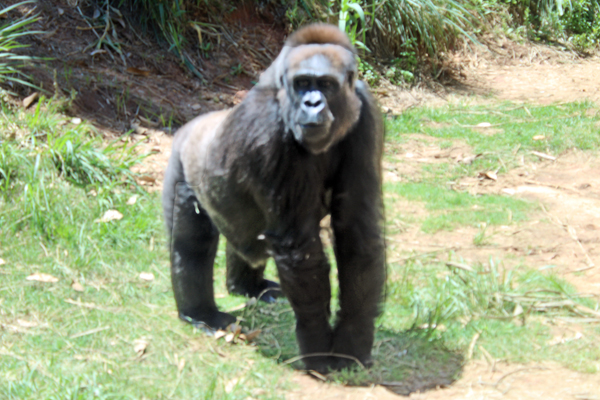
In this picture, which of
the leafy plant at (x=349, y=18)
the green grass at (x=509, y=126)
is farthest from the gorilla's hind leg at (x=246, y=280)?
the green grass at (x=509, y=126)

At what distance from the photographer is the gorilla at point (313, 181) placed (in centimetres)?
284

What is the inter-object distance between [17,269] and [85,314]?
2.49ft

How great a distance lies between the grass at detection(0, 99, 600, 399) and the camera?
3.07m

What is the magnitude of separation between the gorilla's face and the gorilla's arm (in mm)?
114

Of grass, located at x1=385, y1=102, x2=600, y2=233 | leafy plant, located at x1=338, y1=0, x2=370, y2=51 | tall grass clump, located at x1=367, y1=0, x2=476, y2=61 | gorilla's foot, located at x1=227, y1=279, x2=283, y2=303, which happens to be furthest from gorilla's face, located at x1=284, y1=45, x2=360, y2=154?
tall grass clump, located at x1=367, y1=0, x2=476, y2=61

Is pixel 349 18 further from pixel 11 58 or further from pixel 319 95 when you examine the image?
pixel 319 95

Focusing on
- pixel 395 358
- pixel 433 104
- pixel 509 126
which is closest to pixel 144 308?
pixel 395 358

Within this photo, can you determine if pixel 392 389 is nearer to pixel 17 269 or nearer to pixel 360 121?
pixel 360 121

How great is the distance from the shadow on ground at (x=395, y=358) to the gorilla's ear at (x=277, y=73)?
53.4 inches

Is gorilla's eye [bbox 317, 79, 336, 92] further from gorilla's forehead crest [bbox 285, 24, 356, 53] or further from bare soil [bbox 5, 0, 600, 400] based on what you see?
bare soil [bbox 5, 0, 600, 400]

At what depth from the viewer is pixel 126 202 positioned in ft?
16.4

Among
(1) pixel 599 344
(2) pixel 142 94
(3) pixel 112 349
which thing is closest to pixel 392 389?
(1) pixel 599 344

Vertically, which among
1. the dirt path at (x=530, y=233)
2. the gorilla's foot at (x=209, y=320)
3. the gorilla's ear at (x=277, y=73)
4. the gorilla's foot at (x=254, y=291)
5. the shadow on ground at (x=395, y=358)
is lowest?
the gorilla's foot at (x=254, y=291)

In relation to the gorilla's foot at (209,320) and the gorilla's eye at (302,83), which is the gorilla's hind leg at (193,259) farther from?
the gorilla's eye at (302,83)
